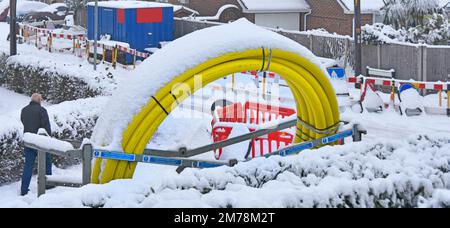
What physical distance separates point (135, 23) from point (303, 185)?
23899 mm

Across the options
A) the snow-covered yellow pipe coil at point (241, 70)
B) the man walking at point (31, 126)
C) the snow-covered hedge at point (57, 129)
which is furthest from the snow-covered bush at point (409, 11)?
the man walking at point (31, 126)

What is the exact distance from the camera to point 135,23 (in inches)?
1146

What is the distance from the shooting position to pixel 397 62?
2262 centimetres

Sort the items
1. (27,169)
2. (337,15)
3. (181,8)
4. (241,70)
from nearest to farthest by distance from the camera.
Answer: (241,70), (27,169), (337,15), (181,8)

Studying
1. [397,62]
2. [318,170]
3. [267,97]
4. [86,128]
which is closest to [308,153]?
[318,170]

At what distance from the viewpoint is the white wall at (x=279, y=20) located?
36438 mm

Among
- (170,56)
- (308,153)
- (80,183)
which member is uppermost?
(170,56)

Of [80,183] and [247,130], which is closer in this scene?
[80,183]

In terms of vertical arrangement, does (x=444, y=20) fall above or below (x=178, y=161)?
above

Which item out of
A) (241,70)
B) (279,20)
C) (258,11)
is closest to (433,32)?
(258,11)

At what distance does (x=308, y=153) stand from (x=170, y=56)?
8.87ft

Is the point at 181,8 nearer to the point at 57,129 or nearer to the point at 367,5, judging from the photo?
the point at 367,5

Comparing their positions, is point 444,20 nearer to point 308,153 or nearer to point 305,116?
point 305,116
